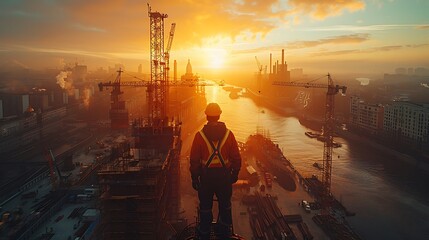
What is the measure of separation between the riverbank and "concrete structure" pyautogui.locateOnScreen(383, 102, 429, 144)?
83 cm

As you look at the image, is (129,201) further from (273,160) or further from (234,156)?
(273,160)

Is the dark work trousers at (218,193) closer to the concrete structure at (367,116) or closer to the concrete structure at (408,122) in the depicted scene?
the concrete structure at (408,122)

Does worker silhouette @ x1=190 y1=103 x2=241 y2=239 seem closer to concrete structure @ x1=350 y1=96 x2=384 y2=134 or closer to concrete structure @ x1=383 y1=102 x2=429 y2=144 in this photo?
concrete structure @ x1=383 y1=102 x2=429 y2=144

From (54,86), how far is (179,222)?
16574mm

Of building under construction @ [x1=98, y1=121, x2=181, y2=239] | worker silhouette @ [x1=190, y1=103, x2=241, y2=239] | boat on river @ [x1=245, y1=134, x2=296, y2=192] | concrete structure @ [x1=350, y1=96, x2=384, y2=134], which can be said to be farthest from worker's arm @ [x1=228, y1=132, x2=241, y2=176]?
concrete structure @ [x1=350, y1=96, x2=384, y2=134]

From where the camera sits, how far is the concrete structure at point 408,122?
450 inches

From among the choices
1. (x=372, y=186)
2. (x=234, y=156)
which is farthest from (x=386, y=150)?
(x=234, y=156)

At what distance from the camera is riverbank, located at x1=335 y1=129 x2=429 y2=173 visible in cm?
987

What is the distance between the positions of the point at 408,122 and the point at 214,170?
13342 mm

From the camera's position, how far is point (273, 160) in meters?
9.37

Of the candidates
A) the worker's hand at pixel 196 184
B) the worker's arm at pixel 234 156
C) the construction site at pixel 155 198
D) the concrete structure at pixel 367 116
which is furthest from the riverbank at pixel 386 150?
the worker's hand at pixel 196 184

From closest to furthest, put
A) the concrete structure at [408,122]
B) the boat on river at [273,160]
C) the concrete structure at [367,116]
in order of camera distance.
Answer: the boat on river at [273,160] → the concrete structure at [408,122] → the concrete structure at [367,116]

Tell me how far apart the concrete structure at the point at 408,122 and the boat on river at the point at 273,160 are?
16.9ft

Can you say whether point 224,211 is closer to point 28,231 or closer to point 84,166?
point 28,231
